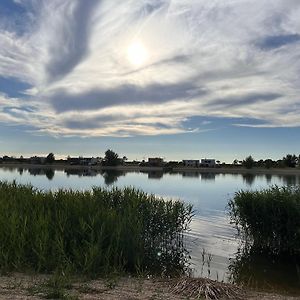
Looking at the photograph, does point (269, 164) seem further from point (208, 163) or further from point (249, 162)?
point (208, 163)

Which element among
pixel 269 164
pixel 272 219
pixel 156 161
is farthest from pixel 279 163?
pixel 272 219

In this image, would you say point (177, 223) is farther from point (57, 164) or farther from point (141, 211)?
point (57, 164)

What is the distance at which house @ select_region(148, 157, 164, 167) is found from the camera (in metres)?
179

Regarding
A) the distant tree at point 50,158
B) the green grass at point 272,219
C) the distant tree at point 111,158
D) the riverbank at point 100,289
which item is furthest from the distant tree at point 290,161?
the riverbank at point 100,289

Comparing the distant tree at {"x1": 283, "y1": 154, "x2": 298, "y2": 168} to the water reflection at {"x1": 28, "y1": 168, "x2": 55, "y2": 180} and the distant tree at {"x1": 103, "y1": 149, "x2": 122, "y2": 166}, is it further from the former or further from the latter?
the water reflection at {"x1": 28, "y1": 168, "x2": 55, "y2": 180}

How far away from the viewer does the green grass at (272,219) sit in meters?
17.6

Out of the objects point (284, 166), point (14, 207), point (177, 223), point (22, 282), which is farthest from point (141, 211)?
point (284, 166)

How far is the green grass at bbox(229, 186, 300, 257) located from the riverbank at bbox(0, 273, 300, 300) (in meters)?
7.77

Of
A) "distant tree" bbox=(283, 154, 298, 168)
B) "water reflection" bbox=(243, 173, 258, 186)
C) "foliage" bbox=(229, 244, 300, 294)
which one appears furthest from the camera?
"distant tree" bbox=(283, 154, 298, 168)

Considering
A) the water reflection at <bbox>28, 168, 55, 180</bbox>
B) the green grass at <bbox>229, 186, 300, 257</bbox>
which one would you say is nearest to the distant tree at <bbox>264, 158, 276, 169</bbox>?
the water reflection at <bbox>28, 168, 55, 180</bbox>

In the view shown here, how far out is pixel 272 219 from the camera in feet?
59.4

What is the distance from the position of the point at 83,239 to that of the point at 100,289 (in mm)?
2943

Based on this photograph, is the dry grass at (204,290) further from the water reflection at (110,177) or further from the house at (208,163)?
the house at (208,163)

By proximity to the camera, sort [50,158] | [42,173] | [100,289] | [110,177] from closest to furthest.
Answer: [100,289] < [110,177] < [42,173] < [50,158]
